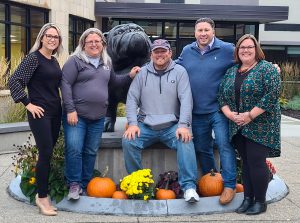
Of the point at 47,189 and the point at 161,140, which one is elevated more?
the point at 161,140

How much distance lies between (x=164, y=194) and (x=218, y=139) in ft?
2.63

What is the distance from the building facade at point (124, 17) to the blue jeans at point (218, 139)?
36.5 feet

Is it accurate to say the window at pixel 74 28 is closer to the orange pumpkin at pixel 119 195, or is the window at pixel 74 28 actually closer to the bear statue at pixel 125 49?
the bear statue at pixel 125 49

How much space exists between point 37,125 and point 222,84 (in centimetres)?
186

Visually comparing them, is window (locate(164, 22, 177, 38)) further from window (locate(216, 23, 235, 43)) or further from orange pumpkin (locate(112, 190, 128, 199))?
orange pumpkin (locate(112, 190, 128, 199))

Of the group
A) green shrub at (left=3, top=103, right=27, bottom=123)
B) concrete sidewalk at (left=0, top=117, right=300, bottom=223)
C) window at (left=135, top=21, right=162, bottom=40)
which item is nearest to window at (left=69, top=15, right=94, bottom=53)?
window at (left=135, top=21, right=162, bottom=40)

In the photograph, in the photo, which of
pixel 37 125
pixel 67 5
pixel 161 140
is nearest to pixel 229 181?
pixel 161 140

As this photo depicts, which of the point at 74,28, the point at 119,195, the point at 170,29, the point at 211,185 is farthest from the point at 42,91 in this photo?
the point at 170,29

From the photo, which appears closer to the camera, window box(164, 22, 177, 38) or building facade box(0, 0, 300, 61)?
building facade box(0, 0, 300, 61)

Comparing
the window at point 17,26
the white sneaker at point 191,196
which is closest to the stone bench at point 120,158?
the white sneaker at point 191,196

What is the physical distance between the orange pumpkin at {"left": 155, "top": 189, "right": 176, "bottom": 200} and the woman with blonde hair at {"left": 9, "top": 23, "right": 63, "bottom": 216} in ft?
3.65

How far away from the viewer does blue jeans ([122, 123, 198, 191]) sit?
15.1 ft

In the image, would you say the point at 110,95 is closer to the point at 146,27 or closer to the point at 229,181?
the point at 229,181

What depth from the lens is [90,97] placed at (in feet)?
15.0
